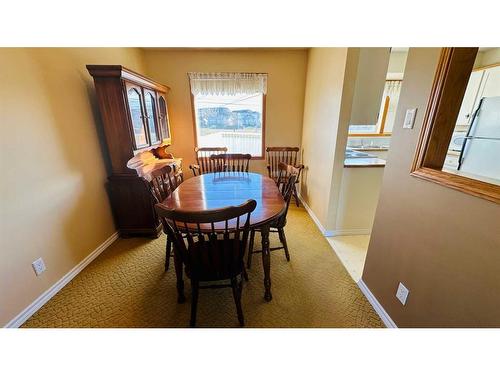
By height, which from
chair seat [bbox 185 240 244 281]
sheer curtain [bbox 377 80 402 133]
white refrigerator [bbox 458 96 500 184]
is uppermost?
sheer curtain [bbox 377 80 402 133]

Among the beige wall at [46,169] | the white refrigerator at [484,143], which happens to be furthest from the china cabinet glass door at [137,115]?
the white refrigerator at [484,143]

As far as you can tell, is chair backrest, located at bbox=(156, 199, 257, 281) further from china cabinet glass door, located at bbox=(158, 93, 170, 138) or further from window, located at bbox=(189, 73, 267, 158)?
window, located at bbox=(189, 73, 267, 158)

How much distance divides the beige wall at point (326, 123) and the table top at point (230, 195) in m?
0.81

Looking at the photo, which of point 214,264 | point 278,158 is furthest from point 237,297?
point 278,158

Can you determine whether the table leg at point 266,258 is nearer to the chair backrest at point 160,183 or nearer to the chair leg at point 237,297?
the chair leg at point 237,297

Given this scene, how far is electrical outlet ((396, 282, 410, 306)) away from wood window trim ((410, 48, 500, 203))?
0.68 metres

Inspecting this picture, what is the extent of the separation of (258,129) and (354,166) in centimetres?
186

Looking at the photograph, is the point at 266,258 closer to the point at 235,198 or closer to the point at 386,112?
the point at 235,198

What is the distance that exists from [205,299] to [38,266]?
1.29 meters

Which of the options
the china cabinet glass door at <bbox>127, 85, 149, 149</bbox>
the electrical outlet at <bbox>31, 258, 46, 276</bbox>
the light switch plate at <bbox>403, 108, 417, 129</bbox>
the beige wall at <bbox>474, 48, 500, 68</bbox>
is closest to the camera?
the light switch plate at <bbox>403, 108, 417, 129</bbox>

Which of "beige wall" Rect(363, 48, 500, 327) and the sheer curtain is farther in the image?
the sheer curtain

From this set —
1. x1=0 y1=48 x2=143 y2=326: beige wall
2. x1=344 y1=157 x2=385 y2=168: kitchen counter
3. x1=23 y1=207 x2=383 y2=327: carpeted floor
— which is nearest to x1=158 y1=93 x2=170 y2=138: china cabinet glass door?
x1=0 y1=48 x2=143 y2=326: beige wall

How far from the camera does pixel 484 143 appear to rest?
6.23 feet

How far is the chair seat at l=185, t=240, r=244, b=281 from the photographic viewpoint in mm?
1220
